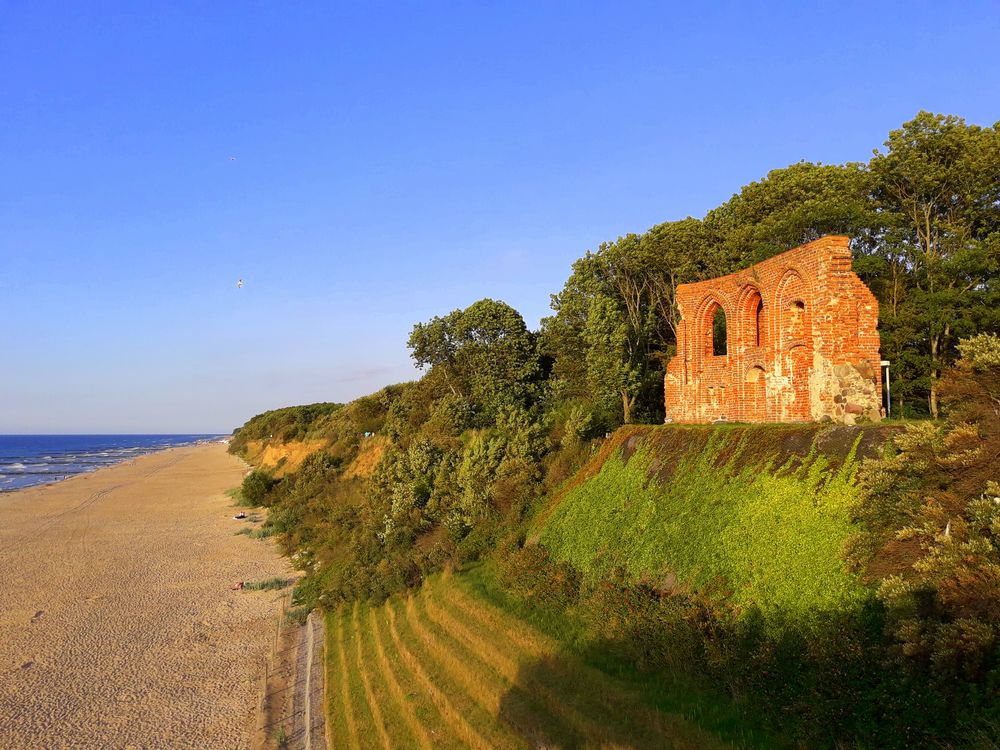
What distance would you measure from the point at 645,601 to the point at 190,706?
11.8 meters

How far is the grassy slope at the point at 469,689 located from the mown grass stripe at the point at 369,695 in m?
0.03

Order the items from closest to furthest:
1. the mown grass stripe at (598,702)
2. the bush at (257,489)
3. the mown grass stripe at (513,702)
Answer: the mown grass stripe at (598,702), the mown grass stripe at (513,702), the bush at (257,489)

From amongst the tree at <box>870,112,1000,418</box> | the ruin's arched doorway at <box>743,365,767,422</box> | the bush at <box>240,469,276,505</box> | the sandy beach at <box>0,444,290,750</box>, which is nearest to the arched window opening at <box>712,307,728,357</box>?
the tree at <box>870,112,1000,418</box>

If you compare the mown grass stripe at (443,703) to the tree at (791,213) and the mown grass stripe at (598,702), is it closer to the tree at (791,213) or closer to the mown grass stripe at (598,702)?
the mown grass stripe at (598,702)

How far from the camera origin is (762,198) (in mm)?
31906

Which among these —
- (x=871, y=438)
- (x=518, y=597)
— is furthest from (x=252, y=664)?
(x=871, y=438)

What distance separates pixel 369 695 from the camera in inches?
540

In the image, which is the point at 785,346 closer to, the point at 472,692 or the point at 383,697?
the point at 472,692

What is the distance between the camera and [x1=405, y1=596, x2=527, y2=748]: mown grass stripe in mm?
10344

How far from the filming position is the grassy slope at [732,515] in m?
9.51

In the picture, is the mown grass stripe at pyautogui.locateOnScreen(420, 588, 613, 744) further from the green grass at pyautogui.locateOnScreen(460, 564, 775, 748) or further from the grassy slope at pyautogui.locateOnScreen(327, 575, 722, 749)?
the green grass at pyautogui.locateOnScreen(460, 564, 775, 748)

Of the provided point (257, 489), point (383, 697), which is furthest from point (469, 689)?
point (257, 489)

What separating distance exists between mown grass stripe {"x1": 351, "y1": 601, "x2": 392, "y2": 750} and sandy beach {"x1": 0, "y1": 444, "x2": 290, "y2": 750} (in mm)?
2733

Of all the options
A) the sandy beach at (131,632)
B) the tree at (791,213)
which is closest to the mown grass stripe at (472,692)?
the sandy beach at (131,632)
